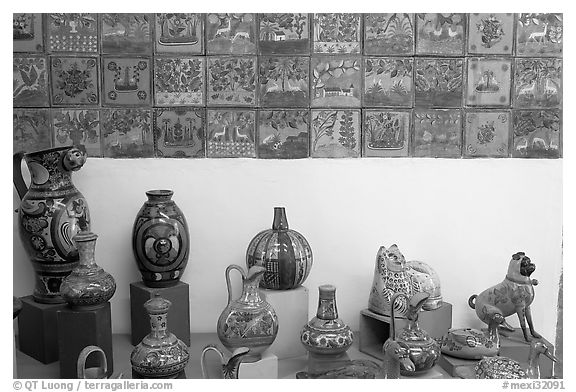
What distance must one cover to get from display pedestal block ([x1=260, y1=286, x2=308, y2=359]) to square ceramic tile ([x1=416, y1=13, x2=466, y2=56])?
988 mm

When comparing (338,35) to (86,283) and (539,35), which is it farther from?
(86,283)

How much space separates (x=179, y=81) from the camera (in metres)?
2.37

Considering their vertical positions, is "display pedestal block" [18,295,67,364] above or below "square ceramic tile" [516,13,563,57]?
below

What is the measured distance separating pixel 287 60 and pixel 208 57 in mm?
283

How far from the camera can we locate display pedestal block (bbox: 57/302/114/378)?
6.32 feet

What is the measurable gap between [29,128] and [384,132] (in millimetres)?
1272

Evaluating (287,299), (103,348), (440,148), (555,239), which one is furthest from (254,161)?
(555,239)

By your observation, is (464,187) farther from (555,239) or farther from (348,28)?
(348,28)

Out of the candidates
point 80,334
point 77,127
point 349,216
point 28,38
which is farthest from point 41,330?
point 349,216

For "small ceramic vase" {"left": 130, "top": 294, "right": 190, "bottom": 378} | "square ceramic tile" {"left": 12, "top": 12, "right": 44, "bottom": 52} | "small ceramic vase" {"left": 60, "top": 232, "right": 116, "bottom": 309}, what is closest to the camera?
"small ceramic vase" {"left": 130, "top": 294, "right": 190, "bottom": 378}

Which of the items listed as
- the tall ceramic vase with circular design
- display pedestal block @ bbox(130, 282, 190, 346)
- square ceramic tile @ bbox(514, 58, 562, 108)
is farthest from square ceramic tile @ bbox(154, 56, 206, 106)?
square ceramic tile @ bbox(514, 58, 562, 108)

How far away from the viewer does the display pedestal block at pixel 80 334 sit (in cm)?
193

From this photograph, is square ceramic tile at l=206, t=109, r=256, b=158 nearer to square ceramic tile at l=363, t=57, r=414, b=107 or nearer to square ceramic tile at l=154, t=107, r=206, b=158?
square ceramic tile at l=154, t=107, r=206, b=158

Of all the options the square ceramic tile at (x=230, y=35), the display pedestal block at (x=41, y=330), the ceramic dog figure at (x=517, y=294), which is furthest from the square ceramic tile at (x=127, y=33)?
the ceramic dog figure at (x=517, y=294)
